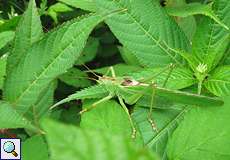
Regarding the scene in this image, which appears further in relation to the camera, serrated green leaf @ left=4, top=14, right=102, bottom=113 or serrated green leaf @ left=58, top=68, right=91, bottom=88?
serrated green leaf @ left=58, top=68, right=91, bottom=88

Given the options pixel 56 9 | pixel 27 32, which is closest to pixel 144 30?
pixel 27 32

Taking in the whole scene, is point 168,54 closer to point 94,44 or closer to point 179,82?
point 179,82

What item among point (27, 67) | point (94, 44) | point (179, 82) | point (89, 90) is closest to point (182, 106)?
point (179, 82)

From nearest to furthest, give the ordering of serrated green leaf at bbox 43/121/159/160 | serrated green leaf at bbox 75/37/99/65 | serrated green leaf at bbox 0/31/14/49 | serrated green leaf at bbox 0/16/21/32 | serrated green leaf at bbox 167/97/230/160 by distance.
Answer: serrated green leaf at bbox 43/121/159/160, serrated green leaf at bbox 167/97/230/160, serrated green leaf at bbox 0/31/14/49, serrated green leaf at bbox 0/16/21/32, serrated green leaf at bbox 75/37/99/65

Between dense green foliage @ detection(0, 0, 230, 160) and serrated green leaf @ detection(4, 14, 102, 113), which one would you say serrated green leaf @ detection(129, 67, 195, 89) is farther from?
serrated green leaf @ detection(4, 14, 102, 113)

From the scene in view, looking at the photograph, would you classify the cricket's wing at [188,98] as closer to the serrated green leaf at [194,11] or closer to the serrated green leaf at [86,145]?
the serrated green leaf at [194,11]

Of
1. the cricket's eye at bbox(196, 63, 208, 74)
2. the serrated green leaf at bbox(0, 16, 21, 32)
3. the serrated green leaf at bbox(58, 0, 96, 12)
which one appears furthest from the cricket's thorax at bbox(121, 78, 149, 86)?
the serrated green leaf at bbox(0, 16, 21, 32)

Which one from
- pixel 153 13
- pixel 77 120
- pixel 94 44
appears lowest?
pixel 77 120
